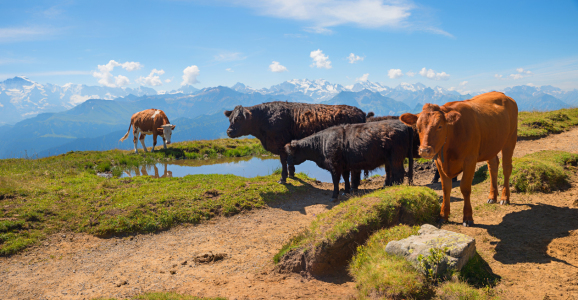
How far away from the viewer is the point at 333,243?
217 inches

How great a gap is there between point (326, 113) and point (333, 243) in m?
7.03

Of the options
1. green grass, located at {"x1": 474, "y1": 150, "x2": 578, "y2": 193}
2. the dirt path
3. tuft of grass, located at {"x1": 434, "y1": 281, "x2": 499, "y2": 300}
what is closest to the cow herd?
the dirt path

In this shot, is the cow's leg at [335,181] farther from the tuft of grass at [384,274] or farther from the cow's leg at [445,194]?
the tuft of grass at [384,274]

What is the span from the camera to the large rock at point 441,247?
4.40 metres

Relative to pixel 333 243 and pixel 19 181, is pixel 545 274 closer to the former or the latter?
pixel 333 243

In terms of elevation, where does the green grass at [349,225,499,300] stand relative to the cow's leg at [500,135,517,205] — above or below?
below

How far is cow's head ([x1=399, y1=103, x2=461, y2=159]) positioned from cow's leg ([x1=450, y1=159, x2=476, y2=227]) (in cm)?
82

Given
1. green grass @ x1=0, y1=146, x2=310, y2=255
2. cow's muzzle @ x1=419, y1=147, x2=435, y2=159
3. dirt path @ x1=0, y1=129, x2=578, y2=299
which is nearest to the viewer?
dirt path @ x1=0, y1=129, x2=578, y2=299

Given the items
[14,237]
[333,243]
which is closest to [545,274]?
[333,243]

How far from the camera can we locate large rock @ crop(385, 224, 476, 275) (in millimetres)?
4402

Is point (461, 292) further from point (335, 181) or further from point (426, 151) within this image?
point (335, 181)

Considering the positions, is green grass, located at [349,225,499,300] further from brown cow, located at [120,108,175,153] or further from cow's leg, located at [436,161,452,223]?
brown cow, located at [120,108,175,153]

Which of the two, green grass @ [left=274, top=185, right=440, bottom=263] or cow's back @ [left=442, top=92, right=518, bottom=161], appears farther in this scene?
cow's back @ [left=442, top=92, right=518, bottom=161]

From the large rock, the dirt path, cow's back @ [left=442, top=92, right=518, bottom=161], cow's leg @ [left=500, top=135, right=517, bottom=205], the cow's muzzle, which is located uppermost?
cow's back @ [left=442, top=92, right=518, bottom=161]
